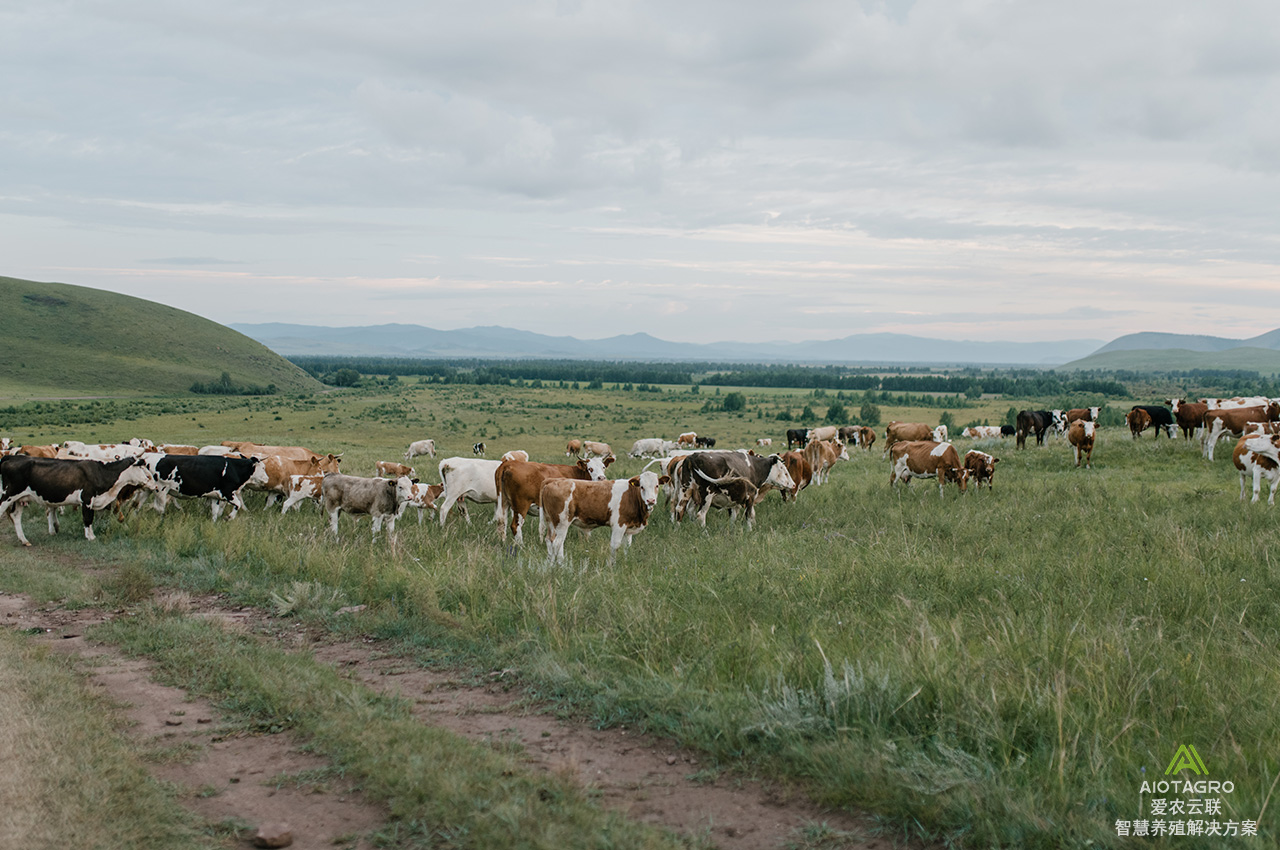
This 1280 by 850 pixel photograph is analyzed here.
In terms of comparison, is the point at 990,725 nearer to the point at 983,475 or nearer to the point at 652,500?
the point at 652,500

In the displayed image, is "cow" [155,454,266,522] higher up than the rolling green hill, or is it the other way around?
the rolling green hill

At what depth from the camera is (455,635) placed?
8.23 metres

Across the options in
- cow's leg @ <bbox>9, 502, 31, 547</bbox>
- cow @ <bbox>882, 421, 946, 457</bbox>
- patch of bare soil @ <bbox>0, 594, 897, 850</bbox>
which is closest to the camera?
patch of bare soil @ <bbox>0, 594, 897, 850</bbox>

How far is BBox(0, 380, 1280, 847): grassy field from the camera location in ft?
16.9

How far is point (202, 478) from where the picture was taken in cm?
1638

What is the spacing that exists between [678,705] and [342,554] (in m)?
7.01

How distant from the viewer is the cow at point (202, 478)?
53.3 ft

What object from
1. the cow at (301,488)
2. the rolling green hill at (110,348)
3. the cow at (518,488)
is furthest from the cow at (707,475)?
the rolling green hill at (110,348)

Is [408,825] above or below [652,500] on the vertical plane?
below

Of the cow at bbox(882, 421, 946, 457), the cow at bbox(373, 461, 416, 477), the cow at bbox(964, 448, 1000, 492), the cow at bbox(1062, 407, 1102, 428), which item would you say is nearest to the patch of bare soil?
the cow at bbox(373, 461, 416, 477)

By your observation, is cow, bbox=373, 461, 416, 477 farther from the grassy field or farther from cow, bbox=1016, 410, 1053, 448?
cow, bbox=1016, 410, 1053, 448

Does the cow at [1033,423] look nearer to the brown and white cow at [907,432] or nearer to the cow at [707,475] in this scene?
the brown and white cow at [907,432]

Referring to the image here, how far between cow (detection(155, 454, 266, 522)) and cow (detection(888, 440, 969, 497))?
16.6m

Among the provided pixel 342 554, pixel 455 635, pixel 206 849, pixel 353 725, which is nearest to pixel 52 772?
pixel 206 849
